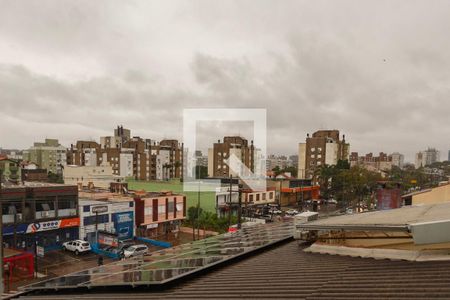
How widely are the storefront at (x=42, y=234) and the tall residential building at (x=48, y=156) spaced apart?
48.9 m

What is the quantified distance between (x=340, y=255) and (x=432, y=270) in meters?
1.79

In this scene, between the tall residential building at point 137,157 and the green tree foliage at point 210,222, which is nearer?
the green tree foliage at point 210,222

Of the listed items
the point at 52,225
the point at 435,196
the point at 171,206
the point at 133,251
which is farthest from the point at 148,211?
the point at 435,196

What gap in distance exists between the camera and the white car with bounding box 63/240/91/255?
19.0m

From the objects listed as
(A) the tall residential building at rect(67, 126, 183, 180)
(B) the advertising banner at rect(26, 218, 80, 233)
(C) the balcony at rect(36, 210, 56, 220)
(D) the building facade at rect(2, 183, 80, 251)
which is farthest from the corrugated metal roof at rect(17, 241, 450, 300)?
(A) the tall residential building at rect(67, 126, 183, 180)

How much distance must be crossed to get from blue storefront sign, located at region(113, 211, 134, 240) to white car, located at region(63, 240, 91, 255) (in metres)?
3.69

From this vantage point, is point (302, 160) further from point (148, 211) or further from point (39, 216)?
point (39, 216)

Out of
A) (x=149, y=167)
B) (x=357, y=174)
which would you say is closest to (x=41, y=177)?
(x=149, y=167)

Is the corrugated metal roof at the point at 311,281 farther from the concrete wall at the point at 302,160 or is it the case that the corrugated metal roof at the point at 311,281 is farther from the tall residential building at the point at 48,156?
the tall residential building at the point at 48,156

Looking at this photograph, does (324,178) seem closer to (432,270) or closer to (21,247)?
(21,247)

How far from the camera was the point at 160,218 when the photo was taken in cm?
2598

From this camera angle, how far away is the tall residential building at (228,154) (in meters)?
52.8

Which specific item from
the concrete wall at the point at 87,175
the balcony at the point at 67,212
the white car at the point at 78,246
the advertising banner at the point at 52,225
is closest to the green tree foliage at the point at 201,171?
the concrete wall at the point at 87,175

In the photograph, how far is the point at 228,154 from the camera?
52.8m
